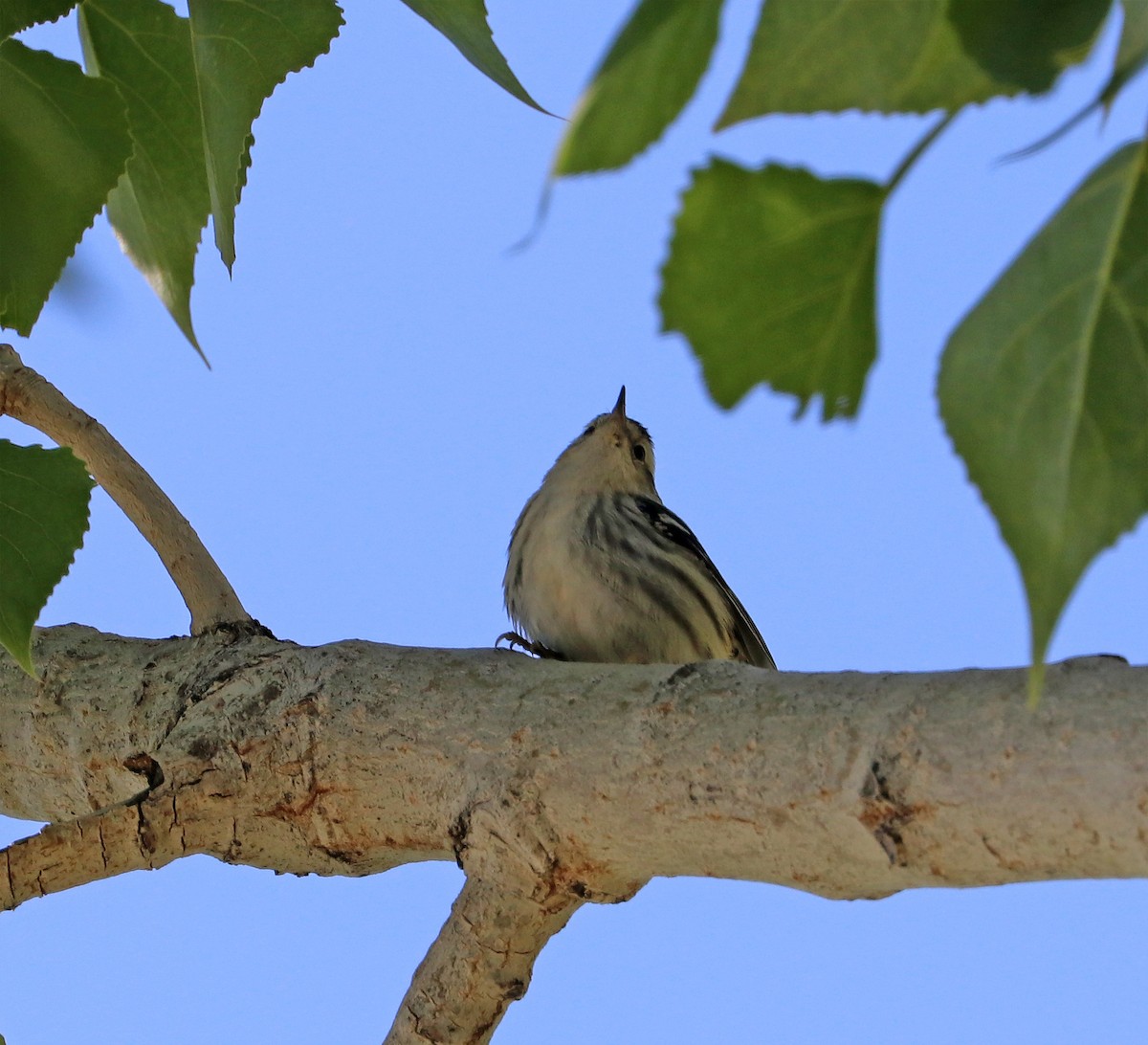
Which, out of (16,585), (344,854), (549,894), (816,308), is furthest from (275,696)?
(816,308)

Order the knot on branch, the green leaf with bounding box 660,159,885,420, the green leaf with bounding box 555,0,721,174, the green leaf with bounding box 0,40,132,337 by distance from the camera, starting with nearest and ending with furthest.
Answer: the green leaf with bounding box 555,0,721,174
the green leaf with bounding box 660,159,885,420
the green leaf with bounding box 0,40,132,337
the knot on branch

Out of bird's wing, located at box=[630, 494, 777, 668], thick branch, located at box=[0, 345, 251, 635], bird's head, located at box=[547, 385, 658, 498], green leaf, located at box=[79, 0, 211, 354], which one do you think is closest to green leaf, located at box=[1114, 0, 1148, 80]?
green leaf, located at box=[79, 0, 211, 354]

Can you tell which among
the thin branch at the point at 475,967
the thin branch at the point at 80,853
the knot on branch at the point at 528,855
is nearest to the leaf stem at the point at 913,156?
the knot on branch at the point at 528,855

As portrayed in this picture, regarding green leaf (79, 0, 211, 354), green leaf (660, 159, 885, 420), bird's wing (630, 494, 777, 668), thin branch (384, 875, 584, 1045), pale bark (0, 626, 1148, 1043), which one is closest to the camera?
green leaf (660, 159, 885, 420)

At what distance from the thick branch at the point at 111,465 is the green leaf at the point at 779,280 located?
8.40 ft

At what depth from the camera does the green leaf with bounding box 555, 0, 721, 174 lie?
53cm

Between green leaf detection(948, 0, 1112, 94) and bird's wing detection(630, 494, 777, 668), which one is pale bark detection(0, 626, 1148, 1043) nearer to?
A: green leaf detection(948, 0, 1112, 94)

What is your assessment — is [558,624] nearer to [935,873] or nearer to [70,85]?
[935,873]

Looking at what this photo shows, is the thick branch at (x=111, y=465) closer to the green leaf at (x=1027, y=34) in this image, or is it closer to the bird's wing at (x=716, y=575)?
the bird's wing at (x=716, y=575)

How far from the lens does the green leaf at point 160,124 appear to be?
1734 mm

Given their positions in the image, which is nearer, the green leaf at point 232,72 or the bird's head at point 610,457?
the green leaf at point 232,72

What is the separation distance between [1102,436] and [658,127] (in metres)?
0.24

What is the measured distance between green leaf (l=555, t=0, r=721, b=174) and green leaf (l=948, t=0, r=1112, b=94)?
148mm

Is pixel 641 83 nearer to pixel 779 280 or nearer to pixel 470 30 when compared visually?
pixel 779 280
